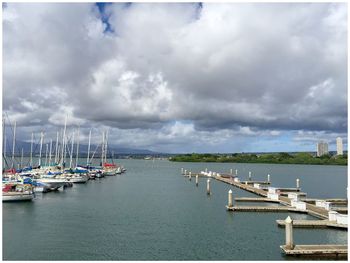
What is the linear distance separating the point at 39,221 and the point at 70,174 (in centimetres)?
4215

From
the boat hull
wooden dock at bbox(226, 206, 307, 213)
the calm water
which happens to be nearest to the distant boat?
the boat hull

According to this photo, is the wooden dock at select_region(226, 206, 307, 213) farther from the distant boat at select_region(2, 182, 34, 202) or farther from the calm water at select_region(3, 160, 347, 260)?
the distant boat at select_region(2, 182, 34, 202)

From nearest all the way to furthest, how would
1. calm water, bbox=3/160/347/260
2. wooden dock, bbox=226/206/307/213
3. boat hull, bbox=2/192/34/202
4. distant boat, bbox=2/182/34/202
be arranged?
calm water, bbox=3/160/347/260, wooden dock, bbox=226/206/307/213, boat hull, bbox=2/192/34/202, distant boat, bbox=2/182/34/202

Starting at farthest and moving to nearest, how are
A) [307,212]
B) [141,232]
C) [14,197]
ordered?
1. [14,197]
2. [307,212]
3. [141,232]

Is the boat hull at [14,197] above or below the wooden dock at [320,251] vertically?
above

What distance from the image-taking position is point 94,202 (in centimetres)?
5166

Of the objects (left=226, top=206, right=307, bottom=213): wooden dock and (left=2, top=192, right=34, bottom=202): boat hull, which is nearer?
(left=226, top=206, right=307, bottom=213): wooden dock

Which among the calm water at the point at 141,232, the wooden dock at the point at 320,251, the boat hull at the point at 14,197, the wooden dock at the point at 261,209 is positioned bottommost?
the calm water at the point at 141,232

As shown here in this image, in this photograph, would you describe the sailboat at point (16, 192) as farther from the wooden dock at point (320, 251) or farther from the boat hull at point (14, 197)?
the wooden dock at point (320, 251)

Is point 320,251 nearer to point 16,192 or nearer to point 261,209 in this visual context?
point 261,209

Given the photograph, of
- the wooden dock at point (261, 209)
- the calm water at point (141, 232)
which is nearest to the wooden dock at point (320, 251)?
the calm water at point (141, 232)

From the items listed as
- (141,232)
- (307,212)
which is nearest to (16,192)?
(141,232)

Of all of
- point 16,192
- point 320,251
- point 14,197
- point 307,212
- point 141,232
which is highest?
point 16,192

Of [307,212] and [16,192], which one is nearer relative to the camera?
[307,212]
